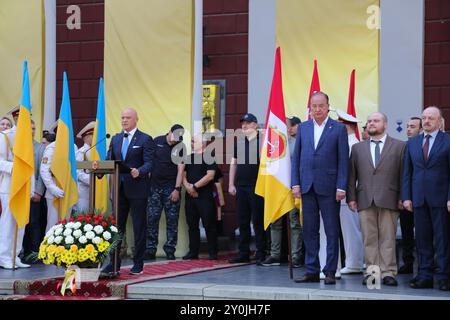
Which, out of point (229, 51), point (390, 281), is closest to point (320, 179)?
point (390, 281)

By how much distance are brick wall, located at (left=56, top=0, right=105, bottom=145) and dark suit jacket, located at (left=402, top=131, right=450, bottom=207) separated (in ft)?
23.6

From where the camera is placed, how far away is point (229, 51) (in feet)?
44.7

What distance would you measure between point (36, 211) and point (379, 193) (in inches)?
196

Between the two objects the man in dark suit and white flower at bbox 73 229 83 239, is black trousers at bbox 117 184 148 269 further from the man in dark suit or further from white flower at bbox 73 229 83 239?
white flower at bbox 73 229 83 239

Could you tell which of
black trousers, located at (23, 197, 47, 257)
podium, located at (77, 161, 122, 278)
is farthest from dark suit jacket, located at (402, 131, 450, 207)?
black trousers, located at (23, 197, 47, 257)

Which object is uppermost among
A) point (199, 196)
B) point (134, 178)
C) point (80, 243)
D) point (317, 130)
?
point (317, 130)

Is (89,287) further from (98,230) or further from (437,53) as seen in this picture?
(437,53)

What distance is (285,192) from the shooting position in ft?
31.1

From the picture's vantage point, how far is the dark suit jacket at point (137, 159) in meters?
9.23

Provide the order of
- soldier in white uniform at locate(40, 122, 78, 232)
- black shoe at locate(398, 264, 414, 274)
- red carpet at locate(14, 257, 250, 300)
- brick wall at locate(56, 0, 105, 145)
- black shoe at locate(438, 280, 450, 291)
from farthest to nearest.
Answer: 1. brick wall at locate(56, 0, 105, 145)
2. soldier in white uniform at locate(40, 122, 78, 232)
3. black shoe at locate(398, 264, 414, 274)
4. red carpet at locate(14, 257, 250, 300)
5. black shoe at locate(438, 280, 450, 291)

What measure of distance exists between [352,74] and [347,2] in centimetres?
117

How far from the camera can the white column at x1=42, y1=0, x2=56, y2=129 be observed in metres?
13.6

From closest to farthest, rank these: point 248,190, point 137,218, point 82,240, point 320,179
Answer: point 82,240 → point 320,179 → point 137,218 → point 248,190
